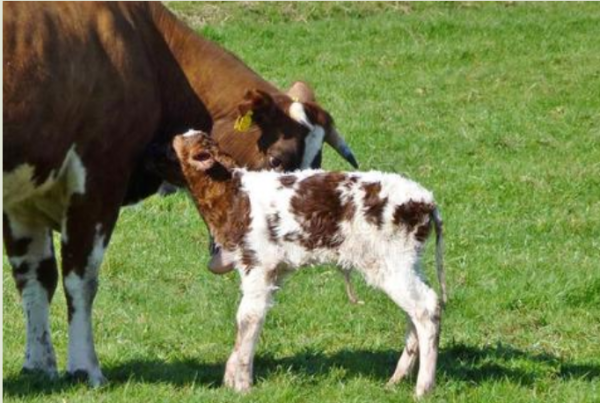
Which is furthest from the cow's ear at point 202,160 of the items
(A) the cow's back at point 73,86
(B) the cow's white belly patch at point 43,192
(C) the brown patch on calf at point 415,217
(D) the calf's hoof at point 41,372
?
(D) the calf's hoof at point 41,372

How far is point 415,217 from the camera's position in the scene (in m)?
8.76

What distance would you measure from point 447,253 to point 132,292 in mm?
2638

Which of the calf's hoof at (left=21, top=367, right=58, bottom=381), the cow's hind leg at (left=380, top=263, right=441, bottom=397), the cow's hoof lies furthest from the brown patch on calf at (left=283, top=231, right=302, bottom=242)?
the calf's hoof at (left=21, top=367, right=58, bottom=381)

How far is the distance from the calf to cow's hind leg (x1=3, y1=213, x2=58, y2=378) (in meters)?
1.37

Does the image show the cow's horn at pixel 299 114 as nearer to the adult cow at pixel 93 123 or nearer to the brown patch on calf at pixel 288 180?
the adult cow at pixel 93 123

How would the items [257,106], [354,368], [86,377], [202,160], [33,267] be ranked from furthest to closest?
[257,106] → [33,267] → [354,368] → [202,160] → [86,377]

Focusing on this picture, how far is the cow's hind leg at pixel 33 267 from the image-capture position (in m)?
9.54

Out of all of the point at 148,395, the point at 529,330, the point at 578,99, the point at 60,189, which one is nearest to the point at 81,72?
the point at 60,189

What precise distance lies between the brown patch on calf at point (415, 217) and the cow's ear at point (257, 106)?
1.49m

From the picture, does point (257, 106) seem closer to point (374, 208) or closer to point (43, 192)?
point (374, 208)

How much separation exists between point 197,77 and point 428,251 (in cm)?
335

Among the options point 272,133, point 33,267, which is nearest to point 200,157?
point 272,133

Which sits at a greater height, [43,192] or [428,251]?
[43,192]

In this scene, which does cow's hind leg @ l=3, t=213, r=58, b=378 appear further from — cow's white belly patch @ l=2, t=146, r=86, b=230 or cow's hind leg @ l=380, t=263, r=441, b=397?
cow's hind leg @ l=380, t=263, r=441, b=397
